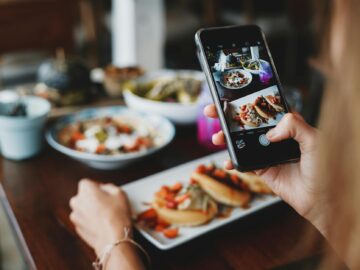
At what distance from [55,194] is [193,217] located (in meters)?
0.35

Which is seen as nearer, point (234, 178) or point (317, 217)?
point (317, 217)

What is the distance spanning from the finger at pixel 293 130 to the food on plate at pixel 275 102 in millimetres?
61

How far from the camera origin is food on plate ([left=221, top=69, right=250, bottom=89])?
32.6 inches

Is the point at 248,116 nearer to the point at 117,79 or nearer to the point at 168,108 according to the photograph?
the point at 168,108

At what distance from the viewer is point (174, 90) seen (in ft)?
4.58

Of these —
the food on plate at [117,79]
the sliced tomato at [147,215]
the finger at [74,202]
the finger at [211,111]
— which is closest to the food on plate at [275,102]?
the finger at [211,111]

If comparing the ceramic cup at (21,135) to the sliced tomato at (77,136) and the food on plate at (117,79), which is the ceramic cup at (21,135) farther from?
the food on plate at (117,79)

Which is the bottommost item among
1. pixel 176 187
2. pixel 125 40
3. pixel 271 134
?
pixel 125 40

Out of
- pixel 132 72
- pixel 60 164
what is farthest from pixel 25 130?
pixel 132 72

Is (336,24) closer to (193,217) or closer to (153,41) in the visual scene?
(193,217)

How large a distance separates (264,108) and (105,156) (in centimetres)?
42

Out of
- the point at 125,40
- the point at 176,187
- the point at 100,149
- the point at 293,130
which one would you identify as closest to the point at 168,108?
the point at 100,149

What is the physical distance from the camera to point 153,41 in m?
2.75

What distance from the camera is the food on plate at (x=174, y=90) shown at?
138cm
